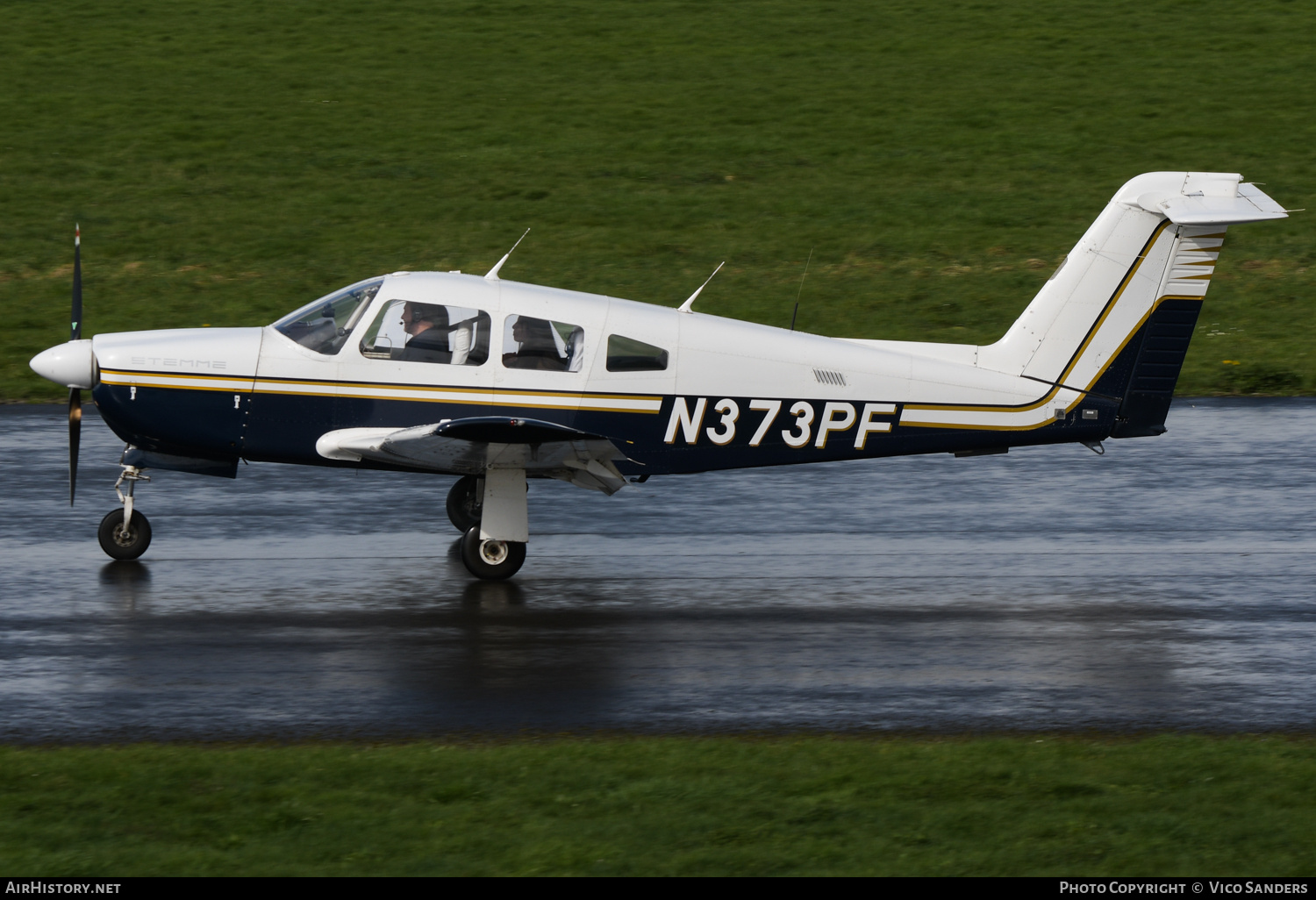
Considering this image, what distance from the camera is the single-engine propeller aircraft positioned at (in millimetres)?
11234

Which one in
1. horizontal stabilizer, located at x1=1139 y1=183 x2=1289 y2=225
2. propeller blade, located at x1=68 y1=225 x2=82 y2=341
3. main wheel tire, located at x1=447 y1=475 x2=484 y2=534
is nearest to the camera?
horizontal stabilizer, located at x1=1139 y1=183 x2=1289 y2=225

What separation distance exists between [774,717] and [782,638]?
1.52 meters

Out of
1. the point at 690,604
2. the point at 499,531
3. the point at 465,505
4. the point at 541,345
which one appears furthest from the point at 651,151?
the point at 690,604

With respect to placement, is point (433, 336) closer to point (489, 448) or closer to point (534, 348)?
point (534, 348)

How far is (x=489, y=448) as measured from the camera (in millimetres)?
10953

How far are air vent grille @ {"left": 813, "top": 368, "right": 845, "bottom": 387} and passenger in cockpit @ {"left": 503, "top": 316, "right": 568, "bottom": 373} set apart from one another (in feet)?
6.15

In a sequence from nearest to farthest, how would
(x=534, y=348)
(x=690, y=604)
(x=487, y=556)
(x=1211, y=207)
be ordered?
(x=690, y=604), (x=487, y=556), (x=534, y=348), (x=1211, y=207)

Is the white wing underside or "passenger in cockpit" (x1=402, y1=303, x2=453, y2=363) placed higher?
"passenger in cockpit" (x1=402, y1=303, x2=453, y2=363)

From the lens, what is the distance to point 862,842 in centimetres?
666

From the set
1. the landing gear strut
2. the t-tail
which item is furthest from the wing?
the t-tail

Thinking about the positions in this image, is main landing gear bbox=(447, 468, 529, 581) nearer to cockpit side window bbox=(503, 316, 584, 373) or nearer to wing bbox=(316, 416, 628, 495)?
wing bbox=(316, 416, 628, 495)

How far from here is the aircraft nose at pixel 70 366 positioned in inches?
438

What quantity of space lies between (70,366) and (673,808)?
630 centimetres

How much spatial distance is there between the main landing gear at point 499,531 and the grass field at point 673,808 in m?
3.33
